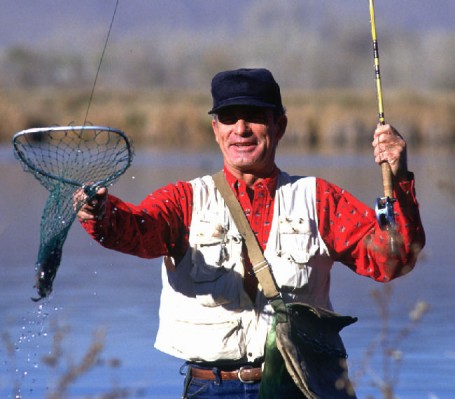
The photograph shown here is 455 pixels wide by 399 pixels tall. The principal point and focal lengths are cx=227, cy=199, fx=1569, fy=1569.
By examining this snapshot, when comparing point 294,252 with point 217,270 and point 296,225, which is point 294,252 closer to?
point 296,225

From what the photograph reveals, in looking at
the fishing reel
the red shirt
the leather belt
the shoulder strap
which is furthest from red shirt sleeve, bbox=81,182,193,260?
the fishing reel

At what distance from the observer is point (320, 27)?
116 metres

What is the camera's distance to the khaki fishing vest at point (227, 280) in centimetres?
529

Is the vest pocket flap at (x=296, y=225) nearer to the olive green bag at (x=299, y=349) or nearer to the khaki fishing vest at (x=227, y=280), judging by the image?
the khaki fishing vest at (x=227, y=280)

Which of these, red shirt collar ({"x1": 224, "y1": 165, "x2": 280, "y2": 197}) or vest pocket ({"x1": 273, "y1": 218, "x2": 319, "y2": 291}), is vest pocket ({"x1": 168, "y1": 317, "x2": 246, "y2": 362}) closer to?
vest pocket ({"x1": 273, "y1": 218, "x2": 319, "y2": 291})

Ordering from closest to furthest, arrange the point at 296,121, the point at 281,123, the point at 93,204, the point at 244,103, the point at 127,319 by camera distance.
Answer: the point at 93,204 → the point at 244,103 → the point at 281,123 → the point at 127,319 → the point at 296,121

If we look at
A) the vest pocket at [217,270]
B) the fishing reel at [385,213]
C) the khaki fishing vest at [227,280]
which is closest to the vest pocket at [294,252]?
the khaki fishing vest at [227,280]

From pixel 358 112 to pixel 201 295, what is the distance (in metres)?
25.5

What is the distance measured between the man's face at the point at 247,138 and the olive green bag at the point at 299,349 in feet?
0.74

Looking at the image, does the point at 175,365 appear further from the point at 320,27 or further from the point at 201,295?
the point at 320,27

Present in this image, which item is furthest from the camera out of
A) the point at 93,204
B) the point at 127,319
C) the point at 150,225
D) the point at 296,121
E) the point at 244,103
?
the point at 296,121

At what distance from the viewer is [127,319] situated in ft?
34.2

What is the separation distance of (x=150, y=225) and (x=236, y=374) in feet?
1.90

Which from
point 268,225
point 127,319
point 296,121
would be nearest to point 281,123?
point 268,225
